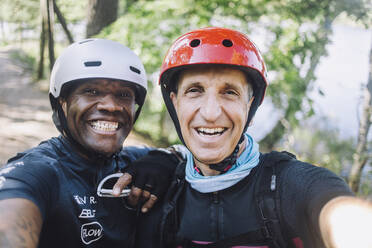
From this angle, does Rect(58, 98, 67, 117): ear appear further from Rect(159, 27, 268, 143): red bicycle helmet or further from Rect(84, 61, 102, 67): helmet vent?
Answer: Rect(159, 27, 268, 143): red bicycle helmet

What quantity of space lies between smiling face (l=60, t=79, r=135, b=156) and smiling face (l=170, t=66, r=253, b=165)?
75cm

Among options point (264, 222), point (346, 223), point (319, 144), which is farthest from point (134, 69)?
point (319, 144)

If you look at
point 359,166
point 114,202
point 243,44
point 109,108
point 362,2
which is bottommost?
point 359,166

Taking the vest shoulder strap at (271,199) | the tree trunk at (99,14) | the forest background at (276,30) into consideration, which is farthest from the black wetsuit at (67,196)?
the tree trunk at (99,14)

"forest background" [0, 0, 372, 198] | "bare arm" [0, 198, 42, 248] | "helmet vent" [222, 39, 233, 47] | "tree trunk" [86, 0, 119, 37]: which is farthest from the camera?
"tree trunk" [86, 0, 119, 37]

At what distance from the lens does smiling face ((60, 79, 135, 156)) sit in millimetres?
2461

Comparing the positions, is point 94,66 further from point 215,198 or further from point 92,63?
point 215,198

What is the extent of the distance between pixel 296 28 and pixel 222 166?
395 cm

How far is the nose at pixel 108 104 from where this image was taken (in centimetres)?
245

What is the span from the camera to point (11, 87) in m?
12.6

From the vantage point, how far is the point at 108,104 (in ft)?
8.05

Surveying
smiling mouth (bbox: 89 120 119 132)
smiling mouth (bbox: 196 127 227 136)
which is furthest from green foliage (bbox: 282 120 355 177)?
smiling mouth (bbox: 89 120 119 132)

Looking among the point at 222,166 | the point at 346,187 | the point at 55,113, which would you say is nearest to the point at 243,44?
the point at 222,166

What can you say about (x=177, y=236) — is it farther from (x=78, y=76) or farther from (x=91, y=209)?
(x=78, y=76)
